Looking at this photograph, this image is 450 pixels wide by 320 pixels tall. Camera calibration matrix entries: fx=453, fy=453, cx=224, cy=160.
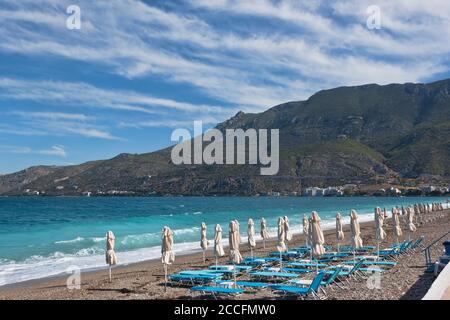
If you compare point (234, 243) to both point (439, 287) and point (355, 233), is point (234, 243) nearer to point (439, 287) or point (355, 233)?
point (355, 233)

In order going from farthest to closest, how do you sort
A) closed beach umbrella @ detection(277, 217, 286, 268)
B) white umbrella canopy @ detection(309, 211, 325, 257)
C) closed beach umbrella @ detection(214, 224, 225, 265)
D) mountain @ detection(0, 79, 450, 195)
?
mountain @ detection(0, 79, 450, 195)
closed beach umbrella @ detection(277, 217, 286, 268)
closed beach umbrella @ detection(214, 224, 225, 265)
white umbrella canopy @ detection(309, 211, 325, 257)

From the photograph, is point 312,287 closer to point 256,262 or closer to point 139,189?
point 256,262

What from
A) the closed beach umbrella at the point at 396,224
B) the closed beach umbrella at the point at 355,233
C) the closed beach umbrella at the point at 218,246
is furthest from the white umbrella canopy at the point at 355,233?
the closed beach umbrella at the point at 218,246

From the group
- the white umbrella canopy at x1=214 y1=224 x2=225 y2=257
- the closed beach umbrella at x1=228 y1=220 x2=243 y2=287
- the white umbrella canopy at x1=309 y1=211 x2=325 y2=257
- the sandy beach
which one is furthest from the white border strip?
the white umbrella canopy at x1=214 y1=224 x2=225 y2=257

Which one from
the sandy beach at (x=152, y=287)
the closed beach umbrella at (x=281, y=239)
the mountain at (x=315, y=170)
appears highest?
the mountain at (x=315, y=170)

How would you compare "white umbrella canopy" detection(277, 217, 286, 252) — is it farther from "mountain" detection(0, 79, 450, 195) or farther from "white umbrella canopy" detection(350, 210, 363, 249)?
"mountain" detection(0, 79, 450, 195)

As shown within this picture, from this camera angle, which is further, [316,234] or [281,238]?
[281,238]

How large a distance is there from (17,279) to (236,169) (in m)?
156

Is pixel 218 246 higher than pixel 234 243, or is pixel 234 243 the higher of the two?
pixel 234 243

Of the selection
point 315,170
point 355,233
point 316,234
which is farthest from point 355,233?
point 315,170

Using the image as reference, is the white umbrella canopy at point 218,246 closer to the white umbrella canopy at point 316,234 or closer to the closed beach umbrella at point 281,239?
the closed beach umbrella at point 281,239
